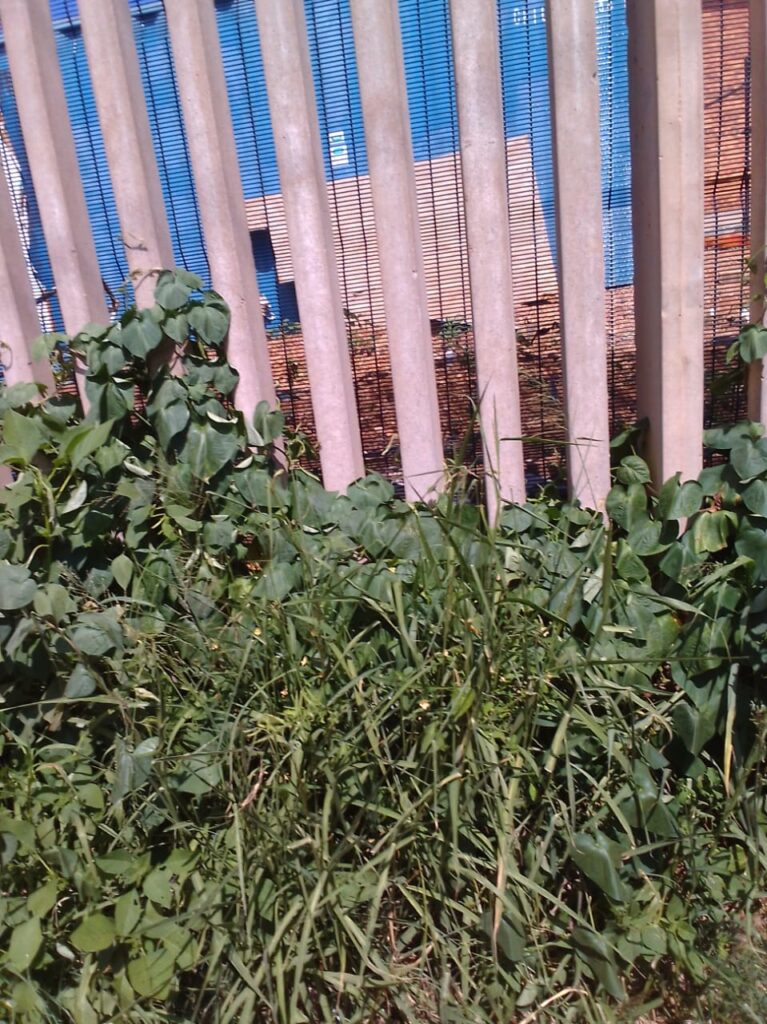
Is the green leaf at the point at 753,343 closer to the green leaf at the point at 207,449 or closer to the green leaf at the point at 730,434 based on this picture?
the green leaf at the point at 730,434

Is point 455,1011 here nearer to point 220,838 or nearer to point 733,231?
point 220,838

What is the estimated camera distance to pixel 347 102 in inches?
107

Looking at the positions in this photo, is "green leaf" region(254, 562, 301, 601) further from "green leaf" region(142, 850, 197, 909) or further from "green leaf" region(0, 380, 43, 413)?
"green leaf" region(0, 380, 43, 413)

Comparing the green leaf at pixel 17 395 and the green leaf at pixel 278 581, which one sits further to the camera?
the green leaf at pixel 17 395

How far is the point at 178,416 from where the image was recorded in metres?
2.18

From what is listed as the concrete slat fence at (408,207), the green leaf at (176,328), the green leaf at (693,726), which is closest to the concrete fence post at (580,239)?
the concrete slat fence at (408,207)

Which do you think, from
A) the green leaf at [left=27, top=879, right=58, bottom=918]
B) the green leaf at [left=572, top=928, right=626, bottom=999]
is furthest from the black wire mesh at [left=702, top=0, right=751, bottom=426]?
the green leaf at [left=27, top=879, right=58, bottom=918]

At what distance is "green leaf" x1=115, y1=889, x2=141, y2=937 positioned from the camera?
173cm

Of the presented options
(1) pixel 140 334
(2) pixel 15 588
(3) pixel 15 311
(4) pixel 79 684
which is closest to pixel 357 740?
(4) pixel 79 684

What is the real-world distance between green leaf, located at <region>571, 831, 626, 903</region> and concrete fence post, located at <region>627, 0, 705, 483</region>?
99 cm

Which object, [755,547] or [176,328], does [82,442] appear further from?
[755,547]

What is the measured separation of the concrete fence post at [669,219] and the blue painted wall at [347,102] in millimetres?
583

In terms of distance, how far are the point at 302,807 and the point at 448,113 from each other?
218 cm

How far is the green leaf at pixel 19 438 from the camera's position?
2100 millimetres
